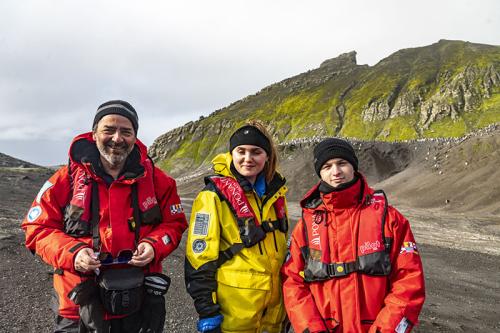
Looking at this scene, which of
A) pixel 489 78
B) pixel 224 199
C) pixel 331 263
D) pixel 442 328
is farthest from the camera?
pixel 489 78

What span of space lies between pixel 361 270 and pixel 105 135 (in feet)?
8.63

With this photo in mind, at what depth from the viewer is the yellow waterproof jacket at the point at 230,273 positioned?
140 inches

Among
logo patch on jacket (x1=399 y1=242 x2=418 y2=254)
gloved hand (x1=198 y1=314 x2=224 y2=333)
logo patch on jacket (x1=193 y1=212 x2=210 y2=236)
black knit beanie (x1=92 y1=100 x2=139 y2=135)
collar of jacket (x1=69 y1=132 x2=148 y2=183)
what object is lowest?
gloved hand (x1=198 y1=314 x2=224 y2=333)

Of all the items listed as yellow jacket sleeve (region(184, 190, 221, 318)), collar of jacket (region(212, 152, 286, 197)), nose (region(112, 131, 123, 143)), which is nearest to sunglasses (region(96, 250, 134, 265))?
yellow jacket sleeve (region(184, 190, 221, 318))

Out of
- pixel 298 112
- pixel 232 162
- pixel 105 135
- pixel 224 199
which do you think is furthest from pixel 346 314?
pixel 298 112

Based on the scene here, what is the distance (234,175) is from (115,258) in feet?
4.51

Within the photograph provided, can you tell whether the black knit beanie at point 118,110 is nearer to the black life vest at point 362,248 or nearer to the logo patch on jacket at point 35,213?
the logo patch on jacket at point 35,213

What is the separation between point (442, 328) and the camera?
776cm

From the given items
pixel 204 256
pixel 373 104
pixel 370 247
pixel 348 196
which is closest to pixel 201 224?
pixel 204 256

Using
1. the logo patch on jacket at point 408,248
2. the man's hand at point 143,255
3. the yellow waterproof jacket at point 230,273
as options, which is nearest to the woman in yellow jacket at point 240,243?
the yellow waterproof jacket at point 230,273

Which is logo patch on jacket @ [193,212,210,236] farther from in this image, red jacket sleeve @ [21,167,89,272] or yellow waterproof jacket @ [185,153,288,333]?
red jacket sleeve @ [21,167,89,272]

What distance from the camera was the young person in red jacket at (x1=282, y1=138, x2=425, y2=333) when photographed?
334cm

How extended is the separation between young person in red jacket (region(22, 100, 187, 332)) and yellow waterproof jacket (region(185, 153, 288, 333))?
317mm

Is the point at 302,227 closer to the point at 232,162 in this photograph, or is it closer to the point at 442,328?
the point at 232,162
